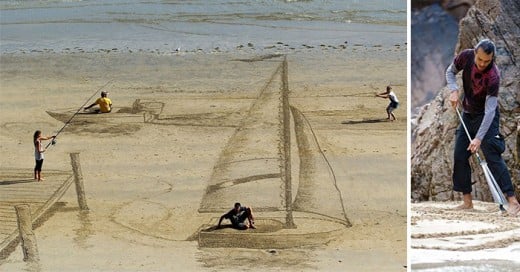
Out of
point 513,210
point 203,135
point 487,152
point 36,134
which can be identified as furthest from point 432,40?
point 36,134

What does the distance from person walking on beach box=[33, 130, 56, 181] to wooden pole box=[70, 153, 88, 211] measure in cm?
27

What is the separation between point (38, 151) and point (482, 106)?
388 centimetres

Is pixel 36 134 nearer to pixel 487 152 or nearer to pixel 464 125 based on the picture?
pixel 464 125

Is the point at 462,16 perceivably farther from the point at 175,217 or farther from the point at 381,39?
the point at 175,217

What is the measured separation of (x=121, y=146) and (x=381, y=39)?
246cm

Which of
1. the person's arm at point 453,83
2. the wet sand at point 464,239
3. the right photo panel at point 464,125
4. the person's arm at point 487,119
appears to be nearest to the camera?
the wet sand at point 464,239

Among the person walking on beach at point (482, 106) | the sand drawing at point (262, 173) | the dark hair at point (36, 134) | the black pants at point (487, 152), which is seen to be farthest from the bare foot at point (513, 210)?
the dark hair at point (36, 134)

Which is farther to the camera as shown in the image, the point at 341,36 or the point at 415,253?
the point at 341,36

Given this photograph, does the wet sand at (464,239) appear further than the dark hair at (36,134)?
No

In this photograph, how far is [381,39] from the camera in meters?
7.07

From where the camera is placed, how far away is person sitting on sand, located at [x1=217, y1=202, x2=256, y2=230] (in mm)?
6968

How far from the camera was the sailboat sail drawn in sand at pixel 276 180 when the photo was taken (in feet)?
22.8

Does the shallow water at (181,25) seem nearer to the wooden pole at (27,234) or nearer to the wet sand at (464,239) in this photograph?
the wooden pole at (27,234)

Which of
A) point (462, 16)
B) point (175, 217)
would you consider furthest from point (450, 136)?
point (175, 217)
